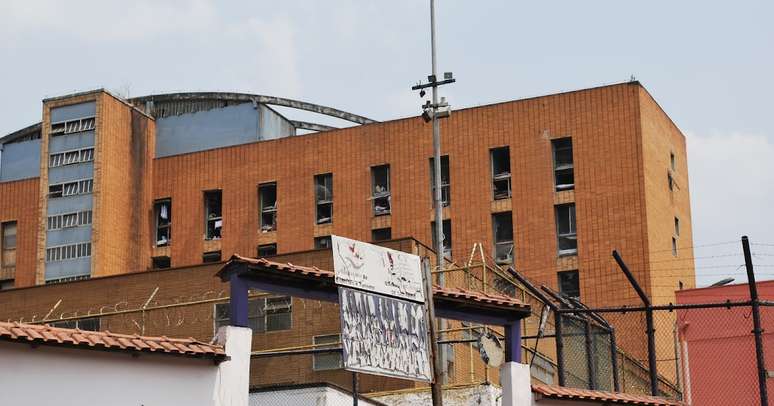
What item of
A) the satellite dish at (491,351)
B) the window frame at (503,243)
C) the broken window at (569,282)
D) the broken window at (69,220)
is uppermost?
the broken window at (69,220)

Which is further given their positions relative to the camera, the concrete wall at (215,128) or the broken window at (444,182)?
the concrete wall at (215,128)

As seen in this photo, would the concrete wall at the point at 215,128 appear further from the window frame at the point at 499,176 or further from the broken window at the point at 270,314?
the broken window at the point at 270,314

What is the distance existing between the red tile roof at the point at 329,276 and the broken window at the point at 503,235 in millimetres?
33167

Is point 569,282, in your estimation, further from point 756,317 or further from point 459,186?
point 756,317

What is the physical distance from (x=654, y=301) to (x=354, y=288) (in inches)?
1416

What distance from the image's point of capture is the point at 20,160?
217ft

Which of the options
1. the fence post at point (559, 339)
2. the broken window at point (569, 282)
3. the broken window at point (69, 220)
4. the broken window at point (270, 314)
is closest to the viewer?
the fence post at point (559, 339)

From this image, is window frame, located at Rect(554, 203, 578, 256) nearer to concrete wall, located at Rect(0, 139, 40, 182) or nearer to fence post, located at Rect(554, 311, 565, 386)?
concrete wall, located at Rect(0, 139, 40, 182)

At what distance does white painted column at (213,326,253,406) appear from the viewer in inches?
606

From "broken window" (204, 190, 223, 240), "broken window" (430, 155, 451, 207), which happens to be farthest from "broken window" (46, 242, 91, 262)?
"broken window" (430, 155, 451, 207)

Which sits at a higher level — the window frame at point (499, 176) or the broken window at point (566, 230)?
the window frame at point (499, 176)

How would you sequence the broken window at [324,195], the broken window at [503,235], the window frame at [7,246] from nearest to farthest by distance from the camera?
the broken window at [503,235] → the broken window at [324,195] → the window frame at [7,246]

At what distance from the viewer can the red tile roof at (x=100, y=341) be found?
1393cm

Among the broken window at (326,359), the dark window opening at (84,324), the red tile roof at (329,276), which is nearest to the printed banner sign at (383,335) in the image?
the red tile roof at (329,276)
